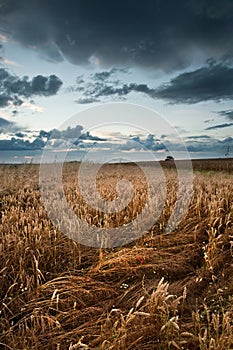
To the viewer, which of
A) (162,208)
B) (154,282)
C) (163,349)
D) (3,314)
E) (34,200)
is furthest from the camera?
(34,200)

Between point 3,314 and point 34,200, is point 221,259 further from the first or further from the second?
point 34,200

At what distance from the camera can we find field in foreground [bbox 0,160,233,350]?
2.40m

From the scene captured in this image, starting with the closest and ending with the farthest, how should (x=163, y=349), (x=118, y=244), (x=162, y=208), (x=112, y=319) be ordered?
(x=163, y=349)
(x=112, y=319)
(x=118, y=244)
(x=162, y=208)

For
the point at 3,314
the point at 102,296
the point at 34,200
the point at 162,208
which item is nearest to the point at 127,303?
the point at 102,296

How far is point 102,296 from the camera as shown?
3.23 m

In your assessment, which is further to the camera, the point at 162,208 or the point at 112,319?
the point at 162,208

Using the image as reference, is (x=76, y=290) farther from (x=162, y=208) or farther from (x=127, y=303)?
(x=162, y=208)

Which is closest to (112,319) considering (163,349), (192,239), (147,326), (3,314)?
(147,326)

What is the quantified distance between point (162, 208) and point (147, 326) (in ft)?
11.0

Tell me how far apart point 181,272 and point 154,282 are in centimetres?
50

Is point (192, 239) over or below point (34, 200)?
below

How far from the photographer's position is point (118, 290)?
3328 mm

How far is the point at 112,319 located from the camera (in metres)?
2.68

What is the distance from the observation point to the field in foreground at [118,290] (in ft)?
7.89
